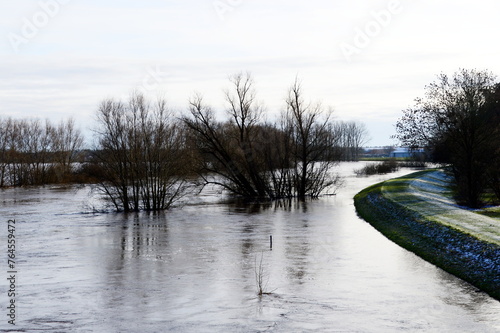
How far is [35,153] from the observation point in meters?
86.6

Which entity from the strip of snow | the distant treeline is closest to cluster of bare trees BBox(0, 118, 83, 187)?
the distant treeline

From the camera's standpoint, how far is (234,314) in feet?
45.9

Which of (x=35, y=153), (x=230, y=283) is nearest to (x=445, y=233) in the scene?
(x=230, y=283)

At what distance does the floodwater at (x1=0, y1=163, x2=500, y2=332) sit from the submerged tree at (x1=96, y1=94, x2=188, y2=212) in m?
9.69

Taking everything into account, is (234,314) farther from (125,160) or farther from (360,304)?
(125,160)

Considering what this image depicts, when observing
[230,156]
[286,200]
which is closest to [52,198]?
[230,156]

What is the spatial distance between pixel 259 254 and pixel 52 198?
34.5 m

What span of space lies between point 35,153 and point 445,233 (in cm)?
7633

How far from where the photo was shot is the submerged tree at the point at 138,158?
135 ft

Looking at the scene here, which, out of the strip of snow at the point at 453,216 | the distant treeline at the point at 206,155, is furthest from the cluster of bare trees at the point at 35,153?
the strip of snow at the point at 453,216

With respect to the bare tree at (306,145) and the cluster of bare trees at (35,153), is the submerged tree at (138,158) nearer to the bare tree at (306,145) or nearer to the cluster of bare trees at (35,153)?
the bare tree at (306,145)

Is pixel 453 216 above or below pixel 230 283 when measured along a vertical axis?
above

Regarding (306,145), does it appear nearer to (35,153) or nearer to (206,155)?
(206,155)

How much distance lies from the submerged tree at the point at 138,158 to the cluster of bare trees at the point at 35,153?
39554 millimetres
